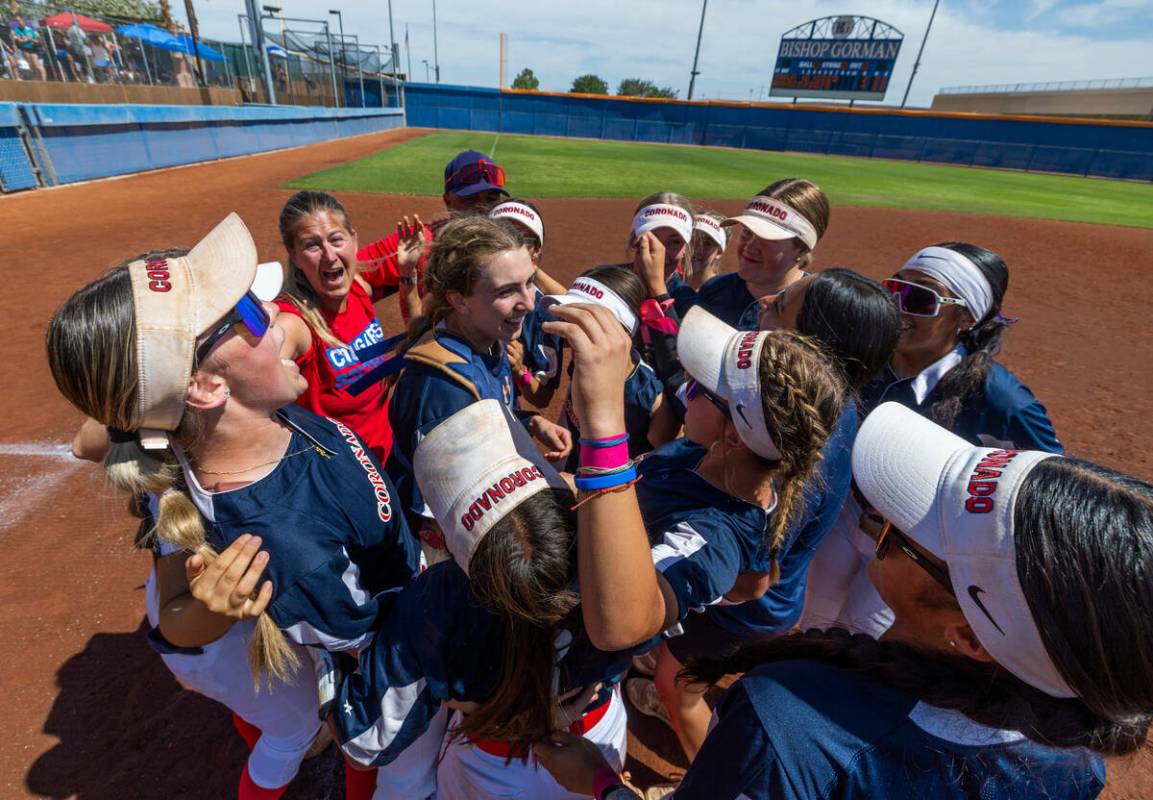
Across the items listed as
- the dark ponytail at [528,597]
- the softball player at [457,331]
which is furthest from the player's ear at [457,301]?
the dark ponytail at [528,597]

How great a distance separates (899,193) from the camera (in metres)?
24.1

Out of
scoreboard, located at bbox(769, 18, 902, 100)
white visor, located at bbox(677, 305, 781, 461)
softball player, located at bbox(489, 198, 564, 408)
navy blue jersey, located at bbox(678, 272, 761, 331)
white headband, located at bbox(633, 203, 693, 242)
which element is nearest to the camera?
white visor, located at bbox(677, 305, 781, 461)

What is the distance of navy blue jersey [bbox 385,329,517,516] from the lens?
2373 mm

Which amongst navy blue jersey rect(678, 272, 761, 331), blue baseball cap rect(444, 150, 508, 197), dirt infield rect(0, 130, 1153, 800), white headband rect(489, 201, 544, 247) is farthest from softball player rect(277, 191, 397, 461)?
navy blue jersey rect(678, 272, 761, 331)

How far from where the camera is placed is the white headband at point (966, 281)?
2.72 meters

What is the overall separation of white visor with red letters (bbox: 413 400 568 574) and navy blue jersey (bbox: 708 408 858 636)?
1.19 meters

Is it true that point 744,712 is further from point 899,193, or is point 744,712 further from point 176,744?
point 899,193

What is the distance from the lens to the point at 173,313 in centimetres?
150

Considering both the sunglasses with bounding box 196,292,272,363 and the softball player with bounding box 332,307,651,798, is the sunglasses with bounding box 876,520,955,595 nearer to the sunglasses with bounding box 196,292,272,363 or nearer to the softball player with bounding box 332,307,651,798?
the softball player with bounding box 332,307,651,798

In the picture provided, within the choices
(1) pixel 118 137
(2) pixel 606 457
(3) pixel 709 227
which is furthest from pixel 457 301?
(1) pixel 118 137

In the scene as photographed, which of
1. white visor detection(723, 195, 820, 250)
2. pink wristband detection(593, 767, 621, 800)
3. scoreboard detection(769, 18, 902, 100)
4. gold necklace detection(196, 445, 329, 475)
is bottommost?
pink wristband detection(593, 767, 621, 800)

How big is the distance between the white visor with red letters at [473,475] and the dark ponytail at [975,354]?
2.32 m

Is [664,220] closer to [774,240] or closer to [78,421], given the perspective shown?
[774,240]

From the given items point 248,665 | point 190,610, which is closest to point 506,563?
point 190,610
